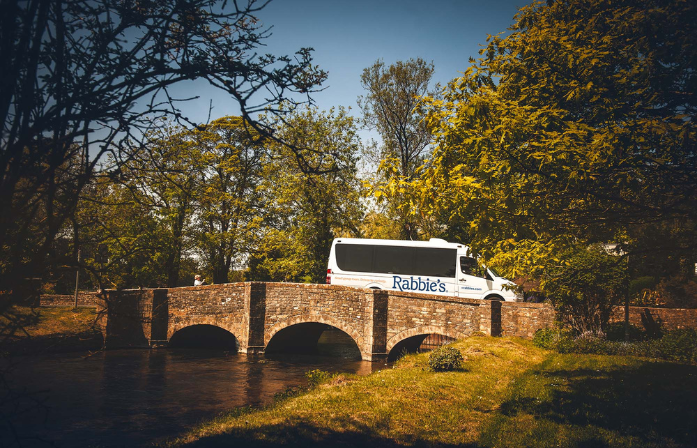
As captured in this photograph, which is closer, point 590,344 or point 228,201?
point 590,344

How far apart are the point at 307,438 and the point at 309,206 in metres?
20.3

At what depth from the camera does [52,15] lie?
3.40 meters

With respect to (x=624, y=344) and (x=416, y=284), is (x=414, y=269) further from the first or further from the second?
(x=624, y=344)

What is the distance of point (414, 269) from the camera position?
21.8m

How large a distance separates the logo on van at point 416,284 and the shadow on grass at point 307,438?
14.3 m

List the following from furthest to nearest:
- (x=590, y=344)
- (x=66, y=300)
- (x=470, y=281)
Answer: (x=66, y=300), (x=470, y=281), (x=590, y=344)

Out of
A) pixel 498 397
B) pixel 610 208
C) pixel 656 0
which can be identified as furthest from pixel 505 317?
pixel 656 0

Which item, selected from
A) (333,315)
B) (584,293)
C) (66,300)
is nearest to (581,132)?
(584,293)

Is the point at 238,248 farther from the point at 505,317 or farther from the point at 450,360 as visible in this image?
the point at 450,360

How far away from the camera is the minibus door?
2042 cm

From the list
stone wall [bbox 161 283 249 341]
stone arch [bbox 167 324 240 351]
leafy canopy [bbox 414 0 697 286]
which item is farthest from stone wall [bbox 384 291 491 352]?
stone arch [bbox 167 324 240 351]

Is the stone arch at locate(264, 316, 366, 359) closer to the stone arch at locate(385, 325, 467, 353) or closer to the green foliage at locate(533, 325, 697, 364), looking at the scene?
the stone arch at locate(385, 325, 467, 353)

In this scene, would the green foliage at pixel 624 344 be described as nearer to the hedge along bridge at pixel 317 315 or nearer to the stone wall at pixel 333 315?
the stone wall at pixel 333 315

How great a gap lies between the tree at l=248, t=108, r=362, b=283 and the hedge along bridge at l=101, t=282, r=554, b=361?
4.02 m
